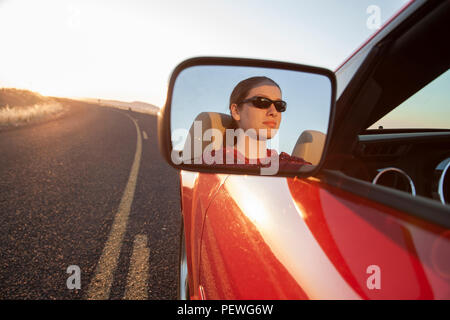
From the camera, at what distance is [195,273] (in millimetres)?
1670

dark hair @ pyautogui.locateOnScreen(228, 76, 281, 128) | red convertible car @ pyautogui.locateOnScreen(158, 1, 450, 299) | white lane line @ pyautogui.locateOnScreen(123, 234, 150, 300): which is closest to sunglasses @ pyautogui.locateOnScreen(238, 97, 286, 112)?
dark hair @ pyautogui.locateOnScreen(228, 76, 281, 128)

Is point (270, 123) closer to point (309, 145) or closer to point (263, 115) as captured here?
point (263, 115)

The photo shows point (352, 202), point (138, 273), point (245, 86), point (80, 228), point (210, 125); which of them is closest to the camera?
point (352, 202)

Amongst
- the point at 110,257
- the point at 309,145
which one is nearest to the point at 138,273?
the point at 110,257

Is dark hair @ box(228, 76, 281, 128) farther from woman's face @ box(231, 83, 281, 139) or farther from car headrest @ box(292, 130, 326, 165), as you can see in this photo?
car headrest @ box(292, 130, 326, 165)

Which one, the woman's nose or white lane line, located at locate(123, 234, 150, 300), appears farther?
Result: white lane line, located at locate(123, 234, 150, 300)

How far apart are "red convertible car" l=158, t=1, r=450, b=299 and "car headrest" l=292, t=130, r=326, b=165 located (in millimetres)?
14

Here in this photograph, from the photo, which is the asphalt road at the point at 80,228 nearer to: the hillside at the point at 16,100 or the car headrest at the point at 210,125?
the car headrest at the point at 210,125

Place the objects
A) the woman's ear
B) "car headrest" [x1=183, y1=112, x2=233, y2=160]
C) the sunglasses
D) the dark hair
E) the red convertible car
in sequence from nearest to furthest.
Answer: the red convertible car < the sunglasses < the dark hair < the woman's ear < "car headrest" [x1=183, y1=112, x2=233, y2=160]

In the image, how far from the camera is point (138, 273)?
2.85 meters

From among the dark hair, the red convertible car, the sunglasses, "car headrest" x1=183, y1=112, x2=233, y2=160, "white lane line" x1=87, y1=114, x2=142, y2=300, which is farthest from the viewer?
"white lane line" x1=87, y1=114, x2=142, y2=300

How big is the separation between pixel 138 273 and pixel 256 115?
233 centimetres

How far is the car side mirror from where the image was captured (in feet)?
4.22
